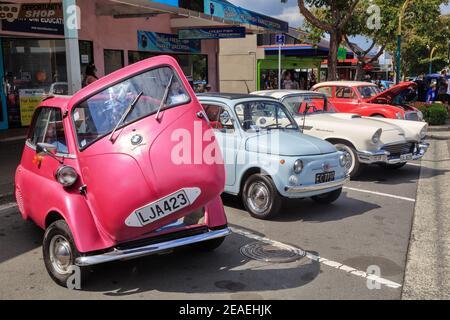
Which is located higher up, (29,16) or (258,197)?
(29,16)

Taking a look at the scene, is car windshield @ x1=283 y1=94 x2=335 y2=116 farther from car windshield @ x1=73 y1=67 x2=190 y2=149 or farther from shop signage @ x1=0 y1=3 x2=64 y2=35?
shop signage @ x1=0 y1=3 x2=64 y2=35

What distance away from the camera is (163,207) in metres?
3.79

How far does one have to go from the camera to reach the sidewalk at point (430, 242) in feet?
13.8

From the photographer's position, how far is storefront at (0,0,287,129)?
11.7 m

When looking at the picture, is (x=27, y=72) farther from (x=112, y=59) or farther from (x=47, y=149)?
(x=47, y=149)

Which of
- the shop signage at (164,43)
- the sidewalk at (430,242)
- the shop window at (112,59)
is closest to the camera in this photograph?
the sidewalk at (430,242)

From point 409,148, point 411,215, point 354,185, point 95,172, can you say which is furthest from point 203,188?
point 409,148

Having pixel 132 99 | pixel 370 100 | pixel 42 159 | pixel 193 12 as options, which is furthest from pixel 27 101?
pixel 132 99

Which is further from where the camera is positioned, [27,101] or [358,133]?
[27,101]

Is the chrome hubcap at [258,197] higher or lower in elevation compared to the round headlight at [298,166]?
lower

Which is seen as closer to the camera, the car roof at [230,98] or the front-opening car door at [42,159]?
the front-opening car door at [42,159]

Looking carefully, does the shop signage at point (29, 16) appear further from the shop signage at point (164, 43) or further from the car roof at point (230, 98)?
the car roof at point (230, 98)

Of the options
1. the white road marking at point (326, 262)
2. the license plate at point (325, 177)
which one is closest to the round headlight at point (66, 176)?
the white road marking at point (326, 262)

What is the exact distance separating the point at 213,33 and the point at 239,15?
2741 millimetres
